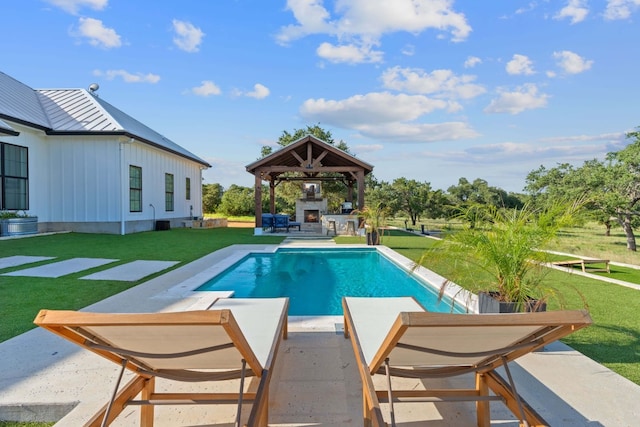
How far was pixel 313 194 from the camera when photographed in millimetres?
20969

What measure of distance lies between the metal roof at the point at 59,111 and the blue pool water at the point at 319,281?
9303 millimetres

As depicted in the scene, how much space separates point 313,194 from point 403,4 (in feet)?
40.3

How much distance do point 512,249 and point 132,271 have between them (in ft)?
21.7

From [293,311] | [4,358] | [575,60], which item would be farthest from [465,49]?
[4,358]

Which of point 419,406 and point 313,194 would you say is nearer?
point 419,406

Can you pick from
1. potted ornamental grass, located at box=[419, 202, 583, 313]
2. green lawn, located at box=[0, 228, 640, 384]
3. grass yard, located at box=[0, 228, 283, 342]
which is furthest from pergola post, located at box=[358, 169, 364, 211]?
potted ornamental grass, located at box=[419, 202, 583, 313]

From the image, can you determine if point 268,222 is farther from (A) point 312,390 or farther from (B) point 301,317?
(A) point 312,390

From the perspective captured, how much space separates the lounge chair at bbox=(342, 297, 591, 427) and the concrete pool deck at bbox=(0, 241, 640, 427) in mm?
337

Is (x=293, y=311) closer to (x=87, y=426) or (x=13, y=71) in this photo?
(x=87, y=426)

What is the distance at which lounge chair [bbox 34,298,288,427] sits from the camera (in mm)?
1424

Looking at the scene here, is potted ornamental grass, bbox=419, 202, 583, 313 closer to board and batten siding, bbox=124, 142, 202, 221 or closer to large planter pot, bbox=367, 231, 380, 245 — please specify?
large planter pot, bbox=367, 231, 380, 245

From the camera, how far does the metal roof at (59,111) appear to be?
514 inches

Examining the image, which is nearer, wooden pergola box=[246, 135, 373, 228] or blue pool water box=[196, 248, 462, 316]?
blue pool water box=[196, 248, 462, 316]

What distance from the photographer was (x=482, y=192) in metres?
32.6
